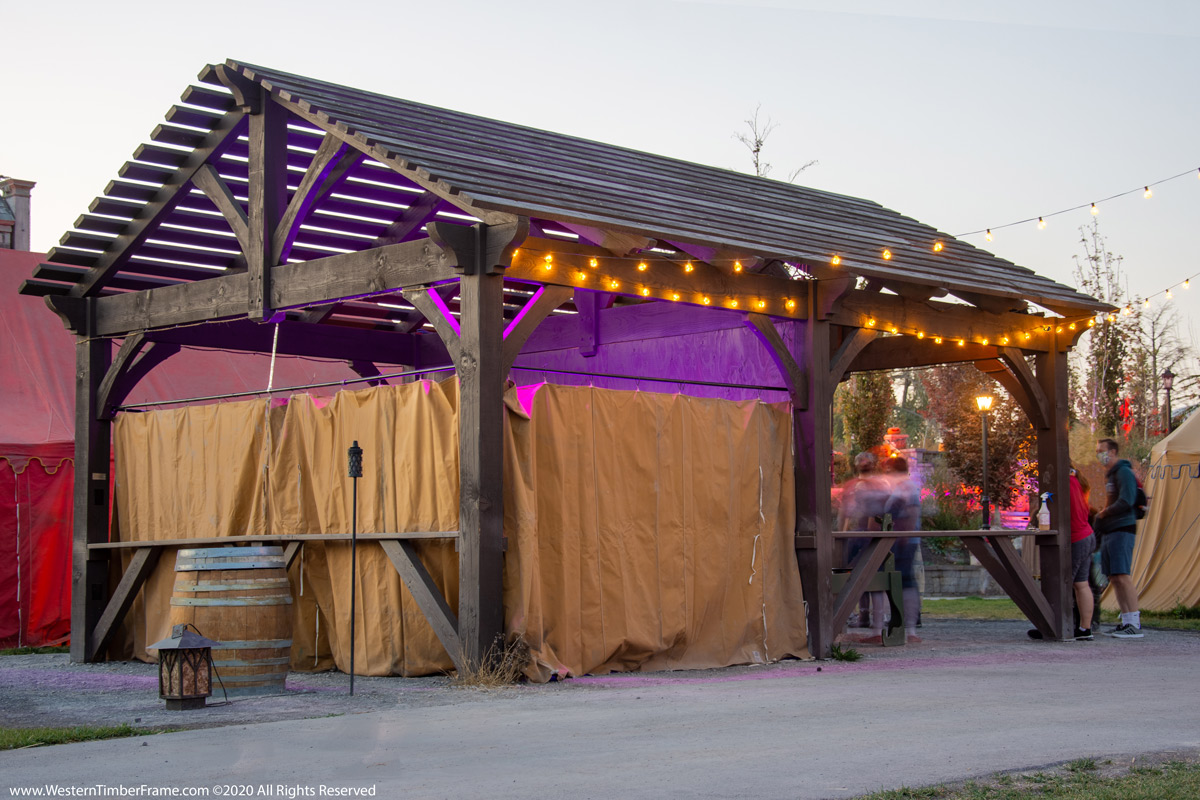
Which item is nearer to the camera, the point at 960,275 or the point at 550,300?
the point at 550,300

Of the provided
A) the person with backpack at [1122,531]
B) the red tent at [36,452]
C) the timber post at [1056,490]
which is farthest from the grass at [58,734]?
the person with backpack at [1122,531]

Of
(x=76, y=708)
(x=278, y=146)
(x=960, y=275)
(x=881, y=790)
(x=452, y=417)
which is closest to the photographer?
(x=881, y=790)

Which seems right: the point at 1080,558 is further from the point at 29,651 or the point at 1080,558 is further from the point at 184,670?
the point at 29,651

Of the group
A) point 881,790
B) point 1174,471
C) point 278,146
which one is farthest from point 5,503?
point 1174,471

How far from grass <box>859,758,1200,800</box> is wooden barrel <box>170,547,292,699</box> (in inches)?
193

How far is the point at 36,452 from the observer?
1342 cm

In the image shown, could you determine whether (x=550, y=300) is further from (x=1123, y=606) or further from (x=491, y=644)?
(x=1123, y=606)

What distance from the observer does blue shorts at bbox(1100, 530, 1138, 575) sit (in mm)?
13117

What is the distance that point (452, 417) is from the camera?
30.5ft

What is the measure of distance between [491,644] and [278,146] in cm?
435

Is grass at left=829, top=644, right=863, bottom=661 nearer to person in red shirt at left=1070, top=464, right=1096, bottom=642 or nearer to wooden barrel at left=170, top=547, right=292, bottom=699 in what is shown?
person in red shirt at left=1070, top=464, right=1096, bottom=642

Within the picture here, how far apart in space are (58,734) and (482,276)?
385 cm

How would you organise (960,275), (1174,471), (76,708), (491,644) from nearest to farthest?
(76,708)
(491,644)
(960,275)
(1174,471)

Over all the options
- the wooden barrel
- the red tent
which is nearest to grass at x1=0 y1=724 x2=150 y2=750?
the wooden barrel
